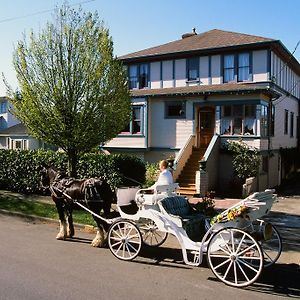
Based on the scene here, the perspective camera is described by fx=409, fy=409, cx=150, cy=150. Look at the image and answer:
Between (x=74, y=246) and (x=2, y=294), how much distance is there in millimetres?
3277

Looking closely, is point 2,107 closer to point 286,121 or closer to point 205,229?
point 286,121

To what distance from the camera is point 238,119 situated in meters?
22.4

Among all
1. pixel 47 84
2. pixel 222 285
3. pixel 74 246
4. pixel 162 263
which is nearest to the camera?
pixel 222 285

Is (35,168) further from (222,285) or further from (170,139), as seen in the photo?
(222,285)

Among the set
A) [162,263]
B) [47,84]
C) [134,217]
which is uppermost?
[47,84]

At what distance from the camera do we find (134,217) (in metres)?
8.15

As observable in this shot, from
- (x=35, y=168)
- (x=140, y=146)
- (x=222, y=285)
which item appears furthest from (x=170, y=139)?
(x=222, y=285)

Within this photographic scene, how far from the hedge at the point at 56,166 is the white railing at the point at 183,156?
3600 millimetres

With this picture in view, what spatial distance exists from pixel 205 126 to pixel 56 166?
10.6 m

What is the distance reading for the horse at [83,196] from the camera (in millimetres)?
9164

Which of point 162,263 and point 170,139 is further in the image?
point 170,139

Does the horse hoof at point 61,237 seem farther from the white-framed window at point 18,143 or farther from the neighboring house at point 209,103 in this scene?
the white-framed window at point 18,143

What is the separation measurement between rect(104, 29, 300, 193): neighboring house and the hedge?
14.1 ft

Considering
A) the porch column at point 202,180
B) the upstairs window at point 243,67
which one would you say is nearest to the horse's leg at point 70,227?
the porch column at point 202,180
